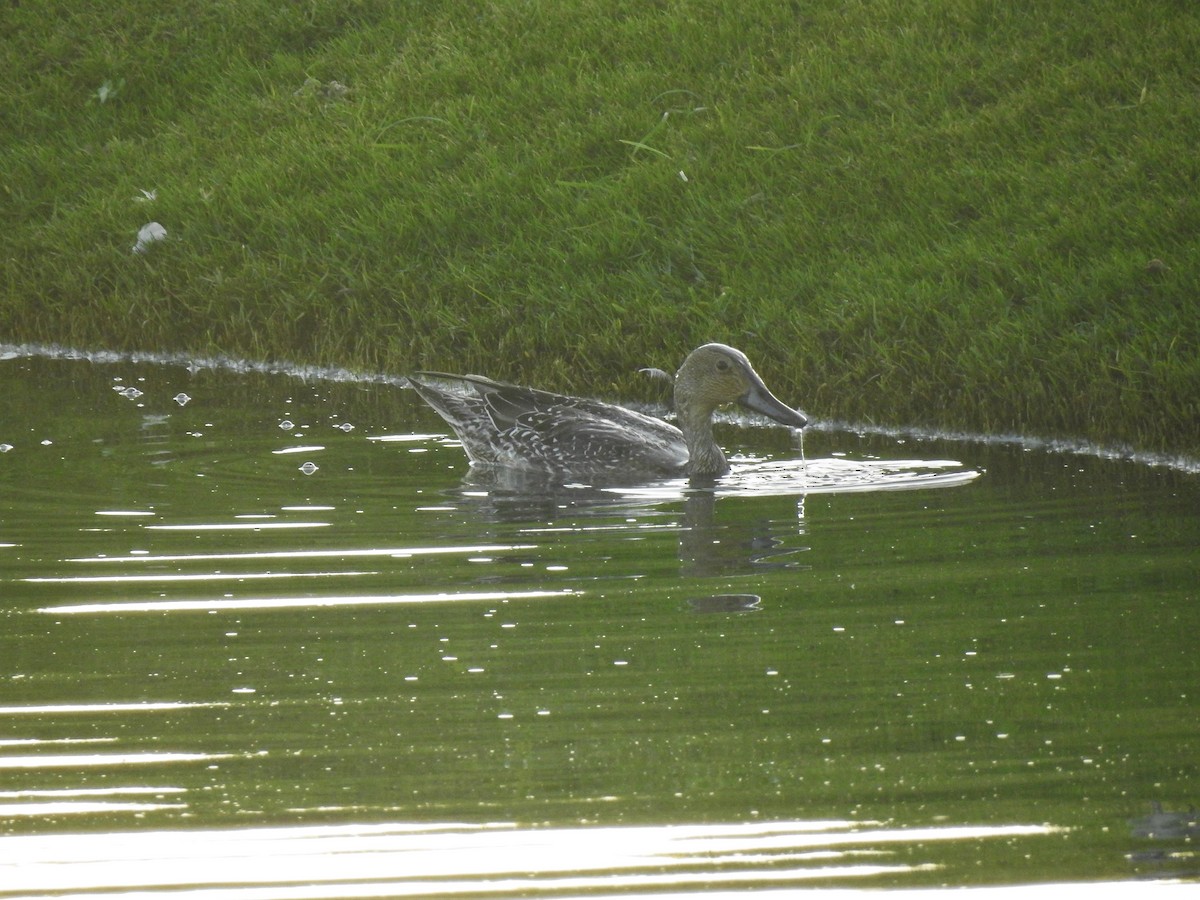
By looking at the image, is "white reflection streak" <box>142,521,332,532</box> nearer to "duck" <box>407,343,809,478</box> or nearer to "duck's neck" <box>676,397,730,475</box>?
"duck" <box>407,343,809,478</box>

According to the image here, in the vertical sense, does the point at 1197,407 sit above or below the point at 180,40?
below

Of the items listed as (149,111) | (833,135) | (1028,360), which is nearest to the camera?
(1028,360)

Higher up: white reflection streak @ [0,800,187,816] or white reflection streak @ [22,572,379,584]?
white reflection streak @ [22,572,379,584]

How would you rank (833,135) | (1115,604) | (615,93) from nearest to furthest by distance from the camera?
(1115,604), (833,135), (615,93)

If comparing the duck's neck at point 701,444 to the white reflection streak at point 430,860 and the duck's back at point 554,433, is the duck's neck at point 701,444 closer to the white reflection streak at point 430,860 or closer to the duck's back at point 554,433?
the duck's back at point 554,433

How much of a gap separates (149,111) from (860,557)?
10778 mm

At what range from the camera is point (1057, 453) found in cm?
923

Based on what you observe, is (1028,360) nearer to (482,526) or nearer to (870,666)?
(482,526)

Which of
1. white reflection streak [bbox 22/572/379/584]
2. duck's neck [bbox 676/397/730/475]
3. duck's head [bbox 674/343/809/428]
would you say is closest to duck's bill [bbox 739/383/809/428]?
duck's head [bbox 674/343/809/428]

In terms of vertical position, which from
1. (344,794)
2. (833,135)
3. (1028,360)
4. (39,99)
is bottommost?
(344,794)

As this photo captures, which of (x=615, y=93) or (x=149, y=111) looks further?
(x=149, y=111)

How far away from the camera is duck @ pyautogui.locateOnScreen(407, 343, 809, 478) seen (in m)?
9.12

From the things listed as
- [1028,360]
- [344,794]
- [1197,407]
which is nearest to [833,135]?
[1028,360]

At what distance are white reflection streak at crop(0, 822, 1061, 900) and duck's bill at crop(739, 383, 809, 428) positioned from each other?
5492mm
